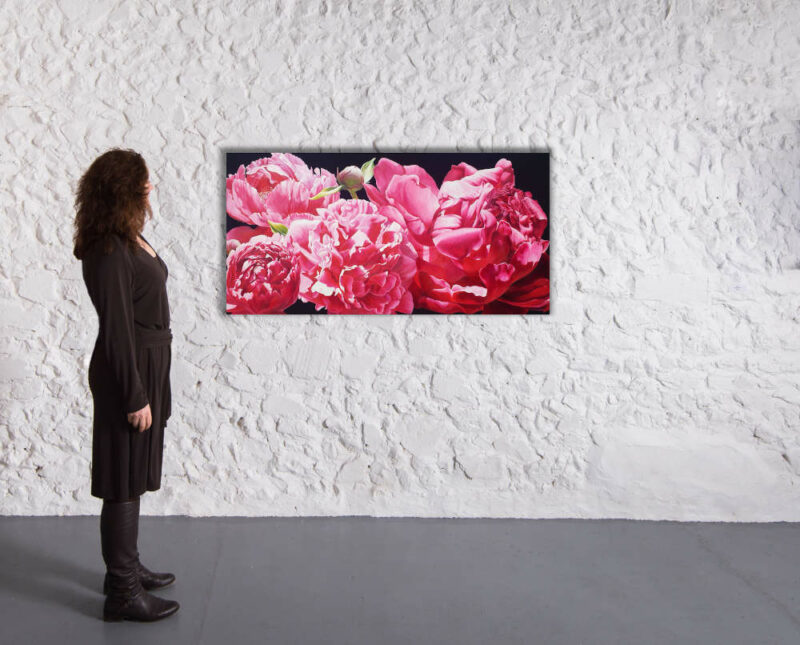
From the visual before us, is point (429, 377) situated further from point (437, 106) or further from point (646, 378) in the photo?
point (437, 106)

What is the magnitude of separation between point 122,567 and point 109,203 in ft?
3.56

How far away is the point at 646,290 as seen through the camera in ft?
9.77

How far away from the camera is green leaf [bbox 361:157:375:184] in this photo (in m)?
2.92

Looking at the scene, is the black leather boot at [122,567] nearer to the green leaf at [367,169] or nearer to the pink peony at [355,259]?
the pink peony at [355,259]

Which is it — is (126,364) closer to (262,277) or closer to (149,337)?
(149,337)

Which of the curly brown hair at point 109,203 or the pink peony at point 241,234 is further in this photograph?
the pink peony at point 241,234

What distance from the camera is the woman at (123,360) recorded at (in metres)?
1.92

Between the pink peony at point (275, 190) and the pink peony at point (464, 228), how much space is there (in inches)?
9.8

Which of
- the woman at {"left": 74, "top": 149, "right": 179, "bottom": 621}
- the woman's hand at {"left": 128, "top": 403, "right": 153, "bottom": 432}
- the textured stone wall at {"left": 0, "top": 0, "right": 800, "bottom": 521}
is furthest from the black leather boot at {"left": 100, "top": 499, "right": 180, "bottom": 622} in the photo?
the textured stone wall at {"left": 0, "top": 0, "right": 800, "bottom": 521}

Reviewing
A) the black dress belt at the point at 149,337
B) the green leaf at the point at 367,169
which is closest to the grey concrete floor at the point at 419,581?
the black dress belt at the point at 149,337

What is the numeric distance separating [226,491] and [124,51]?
6.40 ft

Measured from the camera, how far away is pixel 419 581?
92.1 inches

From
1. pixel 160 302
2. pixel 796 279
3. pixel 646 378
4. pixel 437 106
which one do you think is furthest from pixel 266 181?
pixel 796 279

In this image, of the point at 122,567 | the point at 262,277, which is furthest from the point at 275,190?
the point at 122,567
